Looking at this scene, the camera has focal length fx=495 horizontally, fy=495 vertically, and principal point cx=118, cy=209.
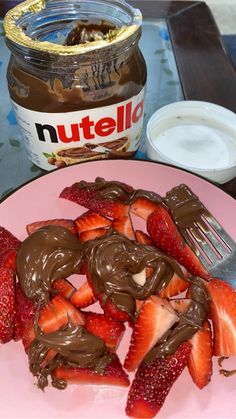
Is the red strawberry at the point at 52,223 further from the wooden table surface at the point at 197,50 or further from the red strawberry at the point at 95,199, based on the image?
the wooden table surface at the point at 197,50

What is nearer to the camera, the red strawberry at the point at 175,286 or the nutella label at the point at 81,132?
the red strawberry at the point at 175,286

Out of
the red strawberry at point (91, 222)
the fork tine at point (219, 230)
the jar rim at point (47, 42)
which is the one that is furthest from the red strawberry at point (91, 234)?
the jar rim at point (47, 42)

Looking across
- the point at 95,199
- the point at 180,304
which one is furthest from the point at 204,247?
the point at 95,199

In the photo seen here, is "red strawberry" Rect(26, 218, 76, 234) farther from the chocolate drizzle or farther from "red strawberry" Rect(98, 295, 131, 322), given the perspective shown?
the chocolate drizzle

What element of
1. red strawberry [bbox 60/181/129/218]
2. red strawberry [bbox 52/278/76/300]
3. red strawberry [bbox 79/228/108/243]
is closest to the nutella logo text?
red strawberry [bbox 60/181/129/218]

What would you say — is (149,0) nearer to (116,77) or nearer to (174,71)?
(174,71)

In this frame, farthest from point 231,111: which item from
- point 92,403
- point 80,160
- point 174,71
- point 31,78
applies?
point 92,403

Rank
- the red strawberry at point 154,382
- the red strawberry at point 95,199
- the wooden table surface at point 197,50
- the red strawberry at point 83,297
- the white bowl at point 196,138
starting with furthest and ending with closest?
1. the wooden table surface at point 197,50
2. the white bowl at point 196,138
3. the red strawberry at point 95,199
4. the red strawberry at point 83,297
5. the red strawberry at point 154,382
